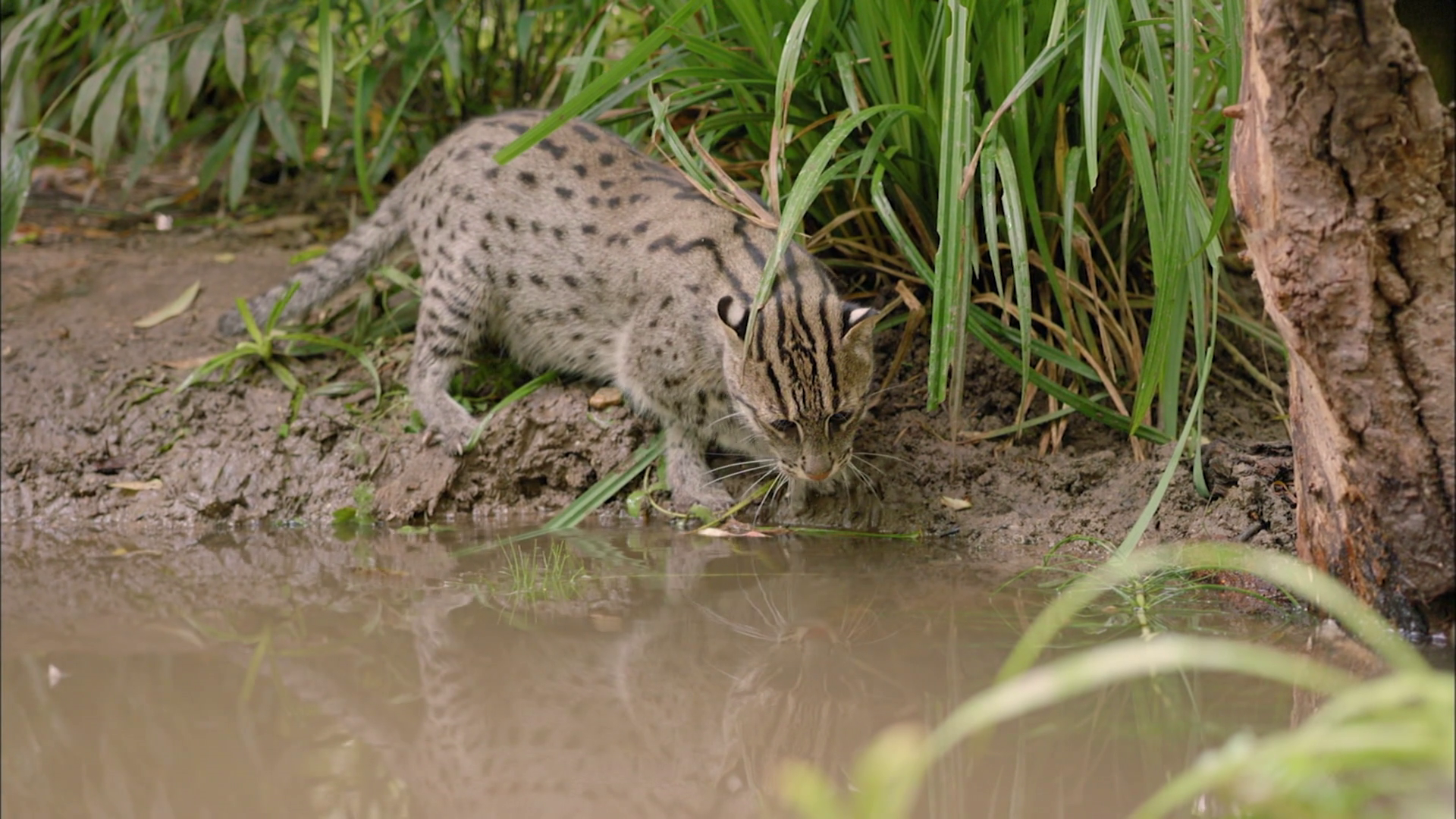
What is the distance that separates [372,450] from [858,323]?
212 cm

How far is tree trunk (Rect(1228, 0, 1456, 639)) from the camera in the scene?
2582mm

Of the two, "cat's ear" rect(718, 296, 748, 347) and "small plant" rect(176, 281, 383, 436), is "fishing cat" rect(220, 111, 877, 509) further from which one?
"small plant" rect(176, 281, 383, 436)

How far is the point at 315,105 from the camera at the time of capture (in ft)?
23.1

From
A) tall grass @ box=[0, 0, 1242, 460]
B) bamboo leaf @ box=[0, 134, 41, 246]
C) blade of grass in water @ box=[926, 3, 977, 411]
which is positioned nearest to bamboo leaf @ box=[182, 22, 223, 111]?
tall grass @ box=[0, 0, 1242, 460]

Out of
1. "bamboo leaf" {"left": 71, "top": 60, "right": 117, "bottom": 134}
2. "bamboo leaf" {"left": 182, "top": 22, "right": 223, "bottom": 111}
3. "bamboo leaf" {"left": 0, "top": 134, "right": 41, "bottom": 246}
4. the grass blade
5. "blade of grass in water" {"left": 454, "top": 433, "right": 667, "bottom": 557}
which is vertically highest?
the grass blade

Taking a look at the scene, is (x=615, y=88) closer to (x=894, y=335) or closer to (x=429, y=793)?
(x=894, y=335)

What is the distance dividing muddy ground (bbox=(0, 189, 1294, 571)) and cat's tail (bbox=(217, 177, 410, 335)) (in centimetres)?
25

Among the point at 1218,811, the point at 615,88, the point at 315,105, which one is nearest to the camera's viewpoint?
the point at 1218,811

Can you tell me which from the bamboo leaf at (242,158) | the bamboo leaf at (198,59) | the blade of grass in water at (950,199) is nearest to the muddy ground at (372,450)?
the bamboo leaf at (242,158)

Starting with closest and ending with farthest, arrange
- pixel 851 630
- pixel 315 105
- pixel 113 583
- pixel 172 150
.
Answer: pixel 851 630
pixel 113 583
pixel 315 105
pixel 172 150

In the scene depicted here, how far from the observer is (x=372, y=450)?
17.3 ft

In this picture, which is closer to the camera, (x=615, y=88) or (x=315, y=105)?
(x=615, y=88)

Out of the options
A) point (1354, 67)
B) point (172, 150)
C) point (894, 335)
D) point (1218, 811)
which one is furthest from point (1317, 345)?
point (172, 150)

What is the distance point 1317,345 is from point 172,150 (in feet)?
23.2
